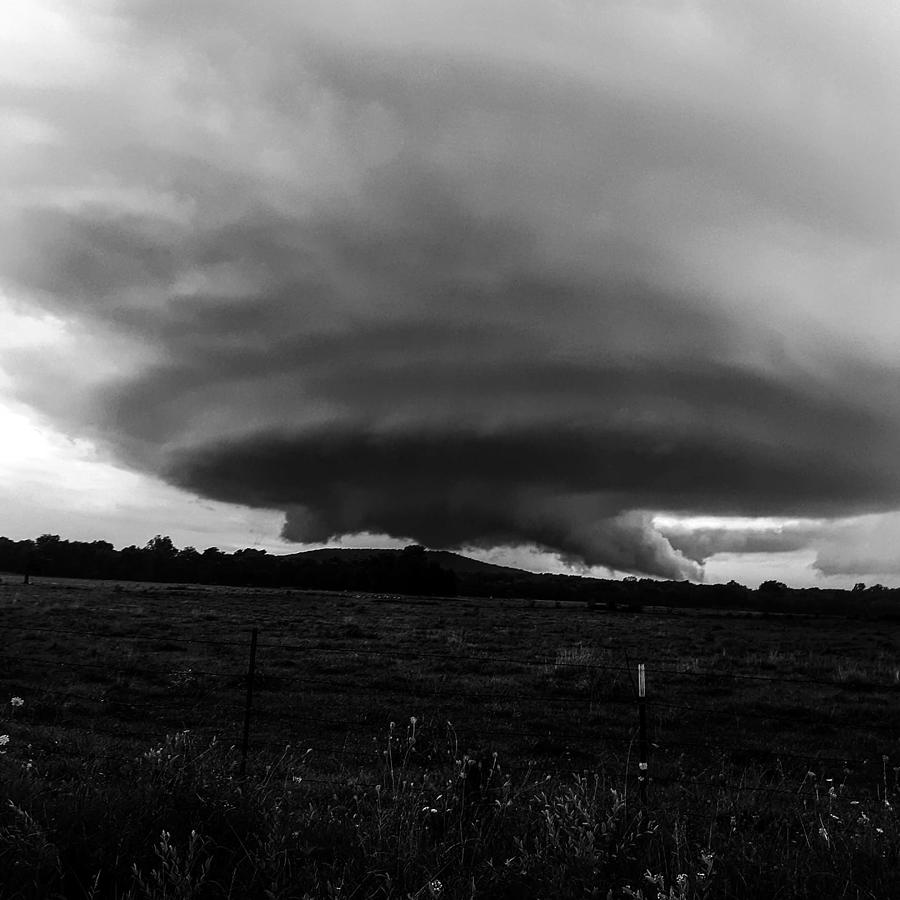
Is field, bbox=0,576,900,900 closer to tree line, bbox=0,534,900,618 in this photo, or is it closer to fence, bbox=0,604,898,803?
fence, bbox=0,604,898,803

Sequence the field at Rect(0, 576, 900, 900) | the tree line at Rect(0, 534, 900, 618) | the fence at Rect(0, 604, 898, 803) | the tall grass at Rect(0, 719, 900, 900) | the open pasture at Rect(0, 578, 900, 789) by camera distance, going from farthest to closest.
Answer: the tree line at Rect(0, 534, 900, 618), the open pasture at Rect(0, 578, 900, 789), the fence at Rect(0, 604, 898, 803), the field at Rect(0, 576, 900, 900), the tall grass at Rect(0, 719, 900, 900)

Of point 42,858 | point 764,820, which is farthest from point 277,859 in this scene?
point 764,820

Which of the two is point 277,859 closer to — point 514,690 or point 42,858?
point 42,858

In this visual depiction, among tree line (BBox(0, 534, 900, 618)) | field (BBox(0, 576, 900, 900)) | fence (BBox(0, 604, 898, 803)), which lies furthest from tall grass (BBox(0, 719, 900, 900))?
tree line (BBox(0, 534, 900, 618))

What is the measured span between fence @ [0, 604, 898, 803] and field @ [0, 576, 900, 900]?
0.09 metres

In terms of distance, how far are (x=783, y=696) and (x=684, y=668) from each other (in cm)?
417

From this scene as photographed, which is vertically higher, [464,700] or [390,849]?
[390,849]

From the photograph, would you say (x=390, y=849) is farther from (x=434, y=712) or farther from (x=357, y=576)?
(x=357, y=576)

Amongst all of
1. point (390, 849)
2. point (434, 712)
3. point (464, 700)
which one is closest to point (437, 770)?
point (390, 849)

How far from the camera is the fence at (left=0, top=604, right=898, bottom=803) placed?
11922 millimetres

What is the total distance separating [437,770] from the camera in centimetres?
906

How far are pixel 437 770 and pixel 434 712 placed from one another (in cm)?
691

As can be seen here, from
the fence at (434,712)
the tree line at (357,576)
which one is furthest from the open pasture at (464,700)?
the tree line at (357,576)

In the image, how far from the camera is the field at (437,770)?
176 inches
